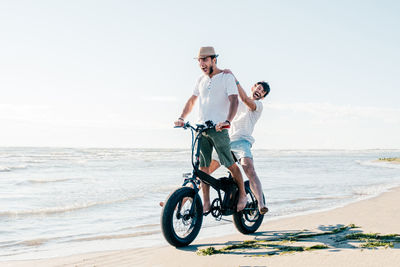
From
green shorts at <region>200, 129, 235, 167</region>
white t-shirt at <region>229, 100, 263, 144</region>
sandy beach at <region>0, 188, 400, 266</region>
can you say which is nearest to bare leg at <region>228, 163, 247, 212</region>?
green shorts at <region>200, 129, 235, 167</region>

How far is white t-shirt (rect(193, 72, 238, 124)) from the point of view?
4508 millimetres

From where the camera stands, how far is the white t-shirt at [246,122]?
16.9ft

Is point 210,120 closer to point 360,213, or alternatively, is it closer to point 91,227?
point 91,227

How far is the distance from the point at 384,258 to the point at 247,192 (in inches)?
87.5

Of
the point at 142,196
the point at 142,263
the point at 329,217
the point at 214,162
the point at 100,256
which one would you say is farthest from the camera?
the point at 142,196

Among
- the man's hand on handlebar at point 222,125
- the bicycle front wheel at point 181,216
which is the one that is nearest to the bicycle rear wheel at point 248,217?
the bicycle front wheel at point 181,216

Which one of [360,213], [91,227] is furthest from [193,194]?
[360,213]

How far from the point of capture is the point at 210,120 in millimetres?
4438

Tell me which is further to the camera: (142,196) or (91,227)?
(142,196)

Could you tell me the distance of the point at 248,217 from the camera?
17.5 feet

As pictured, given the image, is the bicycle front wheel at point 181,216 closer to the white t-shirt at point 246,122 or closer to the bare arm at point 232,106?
the bare arm at point 232,106

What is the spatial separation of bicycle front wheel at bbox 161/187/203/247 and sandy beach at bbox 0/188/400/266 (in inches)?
5.3

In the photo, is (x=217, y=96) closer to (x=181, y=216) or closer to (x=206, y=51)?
(x=206, y=51)

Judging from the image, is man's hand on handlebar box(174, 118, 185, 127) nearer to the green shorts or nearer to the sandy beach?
the green shorts
